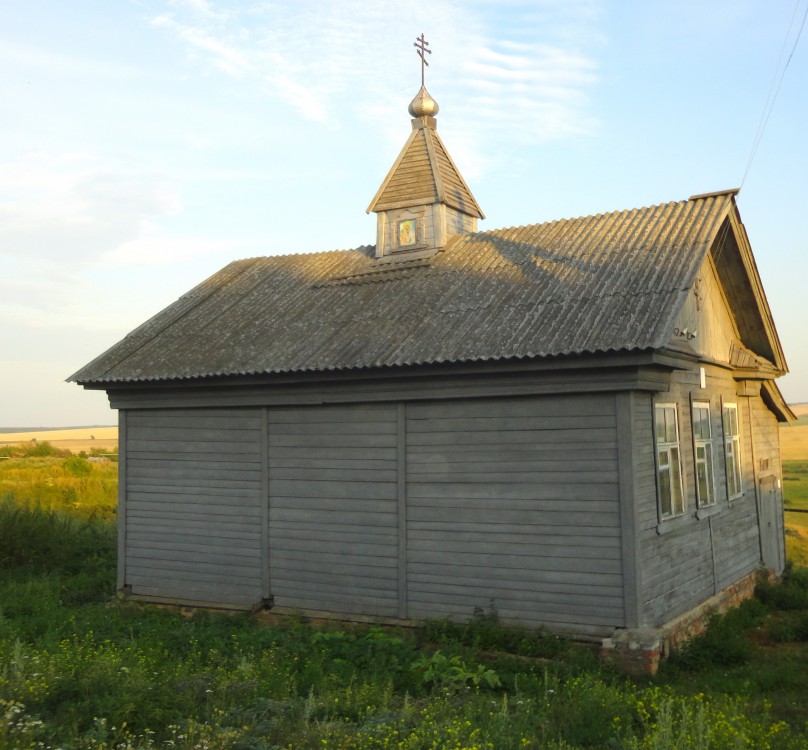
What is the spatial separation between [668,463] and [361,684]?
5.05 metres

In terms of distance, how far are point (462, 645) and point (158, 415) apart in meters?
6.23

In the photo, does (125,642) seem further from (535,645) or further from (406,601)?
(535,645)

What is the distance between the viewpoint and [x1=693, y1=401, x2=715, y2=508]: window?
1197 centimetres

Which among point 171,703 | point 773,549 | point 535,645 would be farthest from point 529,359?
point 773,549

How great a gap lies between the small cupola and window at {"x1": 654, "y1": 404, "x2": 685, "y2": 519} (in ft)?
17.9

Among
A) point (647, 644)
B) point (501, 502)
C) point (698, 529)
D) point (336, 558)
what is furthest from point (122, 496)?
point (698, 529)

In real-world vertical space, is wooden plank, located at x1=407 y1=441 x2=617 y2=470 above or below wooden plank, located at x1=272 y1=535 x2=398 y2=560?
above

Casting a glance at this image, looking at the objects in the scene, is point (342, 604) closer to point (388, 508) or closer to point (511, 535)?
point (388, 508)

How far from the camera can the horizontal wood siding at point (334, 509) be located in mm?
11148

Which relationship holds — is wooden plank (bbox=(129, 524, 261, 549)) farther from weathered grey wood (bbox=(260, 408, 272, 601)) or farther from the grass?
the grass

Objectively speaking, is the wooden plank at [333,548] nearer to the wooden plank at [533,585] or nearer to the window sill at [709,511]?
the wooden plank at [533,585]

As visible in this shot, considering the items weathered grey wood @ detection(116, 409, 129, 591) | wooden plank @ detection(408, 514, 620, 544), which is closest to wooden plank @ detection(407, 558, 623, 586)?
wooden plank @ detection(408, 514, 620, 544)

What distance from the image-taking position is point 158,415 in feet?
43.0

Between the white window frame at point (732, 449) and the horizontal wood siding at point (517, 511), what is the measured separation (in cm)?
446
